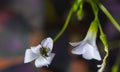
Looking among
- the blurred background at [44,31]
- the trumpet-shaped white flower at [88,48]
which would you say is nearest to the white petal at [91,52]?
the trumpet-shaped white flower at [88,48]

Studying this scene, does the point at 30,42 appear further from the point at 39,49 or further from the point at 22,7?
the point at 39,49

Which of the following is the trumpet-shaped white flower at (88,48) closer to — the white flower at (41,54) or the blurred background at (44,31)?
the white flower at (41,54)

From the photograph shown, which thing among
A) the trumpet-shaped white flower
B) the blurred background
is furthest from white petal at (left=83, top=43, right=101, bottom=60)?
the blurred background

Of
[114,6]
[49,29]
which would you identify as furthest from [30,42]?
[114,6]

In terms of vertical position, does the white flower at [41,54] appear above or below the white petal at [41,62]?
above

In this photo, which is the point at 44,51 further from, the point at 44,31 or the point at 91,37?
the point at 44,31

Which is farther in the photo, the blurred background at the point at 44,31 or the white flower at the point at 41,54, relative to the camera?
the blurred background at the point at 44,31

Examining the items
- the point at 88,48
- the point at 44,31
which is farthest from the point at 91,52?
the point at 44,31
